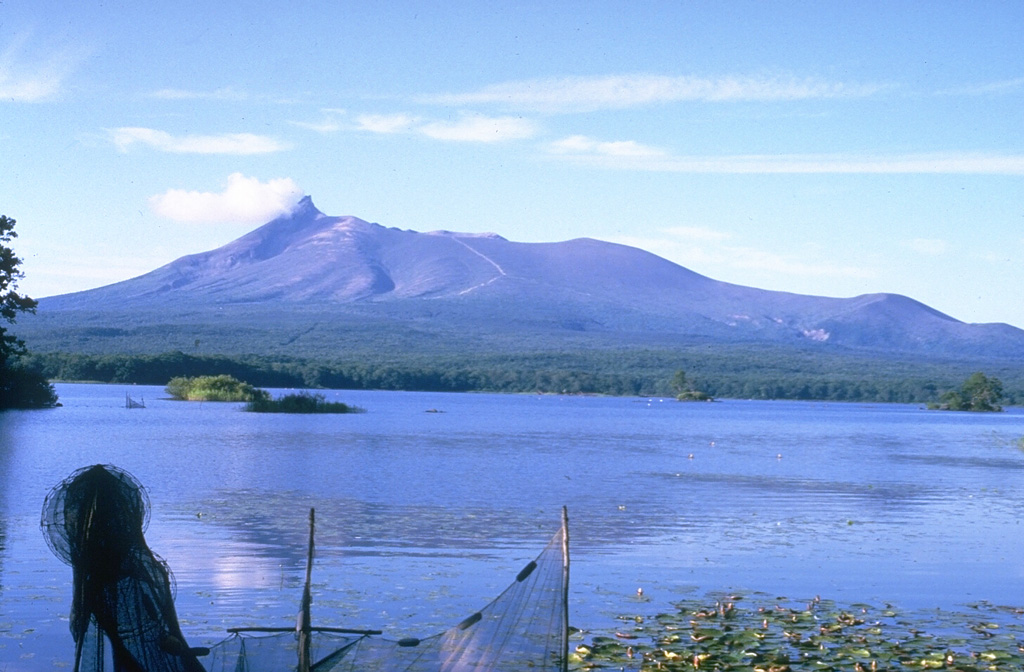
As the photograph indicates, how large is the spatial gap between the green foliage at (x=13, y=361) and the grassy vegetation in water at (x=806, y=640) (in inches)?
1761

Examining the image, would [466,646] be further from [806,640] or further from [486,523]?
[486,523]

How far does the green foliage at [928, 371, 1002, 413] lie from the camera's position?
116625 mm

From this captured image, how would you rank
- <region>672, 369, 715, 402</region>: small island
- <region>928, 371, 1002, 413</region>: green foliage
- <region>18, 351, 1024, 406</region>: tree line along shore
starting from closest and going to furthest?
<region>18, 351, 1024, 406</region>: tree line along shore
<region>928, 371, 1002, 413</region>: green foliage
<region>672, 369, 715, 402</region>: small island

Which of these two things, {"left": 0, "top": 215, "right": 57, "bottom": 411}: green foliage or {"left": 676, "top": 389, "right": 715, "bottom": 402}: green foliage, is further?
{"left": 676, "top": 389, "right": 715, "bottom": 402}: green foliage

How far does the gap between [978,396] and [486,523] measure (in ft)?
339

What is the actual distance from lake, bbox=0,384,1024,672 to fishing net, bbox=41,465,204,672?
9.24 feet

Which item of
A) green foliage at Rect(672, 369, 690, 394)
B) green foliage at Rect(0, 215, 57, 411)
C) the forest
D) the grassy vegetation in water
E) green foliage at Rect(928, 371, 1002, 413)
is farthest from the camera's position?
green foliage at Rect(672, 369, 690, 394)

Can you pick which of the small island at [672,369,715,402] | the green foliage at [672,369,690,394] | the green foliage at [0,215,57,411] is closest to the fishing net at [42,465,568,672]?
the green foliage at [0,215,57,411]

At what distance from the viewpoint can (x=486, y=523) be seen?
22.6m

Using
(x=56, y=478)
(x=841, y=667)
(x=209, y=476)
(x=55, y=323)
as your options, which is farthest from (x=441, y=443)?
(x=55, y=323)

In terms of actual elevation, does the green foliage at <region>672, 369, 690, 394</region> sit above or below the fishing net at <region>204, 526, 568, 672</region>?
above

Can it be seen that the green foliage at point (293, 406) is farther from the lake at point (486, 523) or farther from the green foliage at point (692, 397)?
the green foliage at point (692, 397)

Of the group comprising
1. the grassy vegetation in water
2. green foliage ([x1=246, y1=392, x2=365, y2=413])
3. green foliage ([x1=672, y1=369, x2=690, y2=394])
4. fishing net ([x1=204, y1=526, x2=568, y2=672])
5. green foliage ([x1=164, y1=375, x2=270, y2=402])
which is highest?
green foliage ([x1=672, y1=369, x2=690, y2=394])

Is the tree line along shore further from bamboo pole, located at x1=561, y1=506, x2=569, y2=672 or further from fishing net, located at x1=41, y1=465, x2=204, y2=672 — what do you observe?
bamboo pole, located at x1=561, y1=506, x2=569, y2=672
